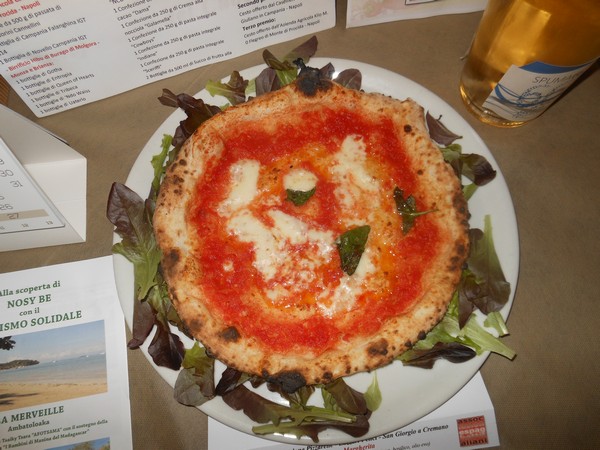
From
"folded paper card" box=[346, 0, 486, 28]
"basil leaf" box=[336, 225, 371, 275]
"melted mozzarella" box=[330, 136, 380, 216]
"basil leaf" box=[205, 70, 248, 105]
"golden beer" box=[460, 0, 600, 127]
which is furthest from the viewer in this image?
"folded paper card" box=[346, 0, 486, 28]

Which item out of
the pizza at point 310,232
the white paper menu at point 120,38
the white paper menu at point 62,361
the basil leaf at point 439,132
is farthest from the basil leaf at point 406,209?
the white paper menu at point 62,361

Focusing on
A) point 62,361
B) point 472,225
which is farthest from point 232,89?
point 62,361

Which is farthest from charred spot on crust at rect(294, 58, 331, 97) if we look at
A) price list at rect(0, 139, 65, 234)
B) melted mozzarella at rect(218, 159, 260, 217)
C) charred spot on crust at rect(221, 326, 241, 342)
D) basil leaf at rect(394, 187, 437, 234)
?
price list at rect(0, 139, 65, 234)

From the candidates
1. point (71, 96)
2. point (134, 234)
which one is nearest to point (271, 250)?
point (134, 234)

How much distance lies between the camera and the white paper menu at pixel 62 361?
4.98ft

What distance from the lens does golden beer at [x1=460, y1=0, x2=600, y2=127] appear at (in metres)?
1.21

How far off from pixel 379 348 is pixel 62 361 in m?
1.11

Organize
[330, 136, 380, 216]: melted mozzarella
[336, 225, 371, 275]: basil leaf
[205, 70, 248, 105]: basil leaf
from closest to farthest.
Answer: [336, 225, 371, 275]: basil leaf
[330, 136, 380, 216]: melted mozzarella
[205, 70, 248, 105]: basil leaf

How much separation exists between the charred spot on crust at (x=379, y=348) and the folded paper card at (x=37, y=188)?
111 centimetres

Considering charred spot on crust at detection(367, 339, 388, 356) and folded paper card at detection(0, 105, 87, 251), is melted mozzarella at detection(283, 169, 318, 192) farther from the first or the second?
folded paper card at detection(0, 105, 87, 251)

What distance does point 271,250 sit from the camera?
1381mm

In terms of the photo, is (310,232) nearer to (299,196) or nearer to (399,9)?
(299,196)

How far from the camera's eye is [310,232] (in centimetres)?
139

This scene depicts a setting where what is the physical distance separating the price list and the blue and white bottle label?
150 cm
